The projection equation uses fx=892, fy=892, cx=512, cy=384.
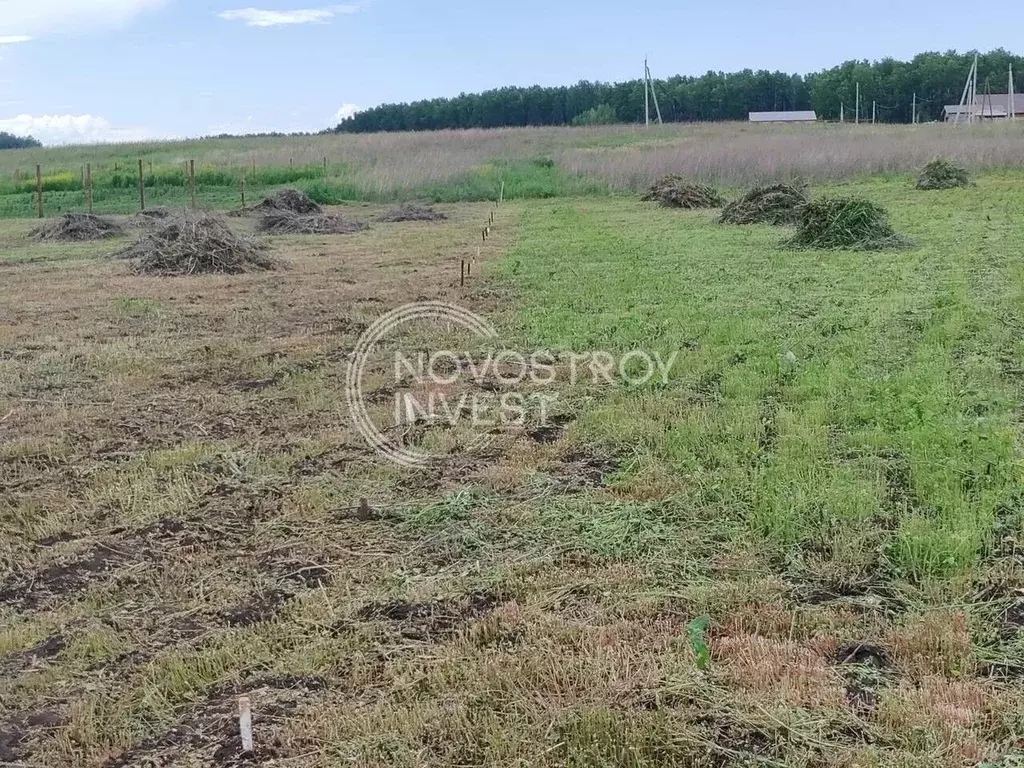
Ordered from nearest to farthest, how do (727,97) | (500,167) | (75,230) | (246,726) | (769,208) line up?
(246,726) → (769,208) → (75,230) → (500,167) → (727,97)

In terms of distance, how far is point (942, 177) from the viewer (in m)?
19.1

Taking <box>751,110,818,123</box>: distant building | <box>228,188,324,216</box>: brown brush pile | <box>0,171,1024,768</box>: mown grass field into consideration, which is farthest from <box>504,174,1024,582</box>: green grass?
<box>751,110,818,123</box>: distant building

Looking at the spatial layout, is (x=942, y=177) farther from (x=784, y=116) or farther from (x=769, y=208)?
(x=784, y=116)

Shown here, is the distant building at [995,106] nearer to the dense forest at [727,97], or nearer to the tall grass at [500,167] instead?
the dense forest at [727,97]

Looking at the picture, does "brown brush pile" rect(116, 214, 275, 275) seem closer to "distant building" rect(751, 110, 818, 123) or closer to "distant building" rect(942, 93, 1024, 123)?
"distant building" rect(942, 93, 1024, 123)

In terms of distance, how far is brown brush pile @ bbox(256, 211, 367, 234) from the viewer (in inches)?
637

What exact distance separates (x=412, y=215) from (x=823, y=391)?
14225 millimetres

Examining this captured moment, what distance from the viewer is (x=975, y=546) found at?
3176 mm

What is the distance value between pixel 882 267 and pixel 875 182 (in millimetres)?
13905

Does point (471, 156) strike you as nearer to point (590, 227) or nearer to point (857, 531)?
point (590, 227)

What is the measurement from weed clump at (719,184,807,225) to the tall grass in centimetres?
790

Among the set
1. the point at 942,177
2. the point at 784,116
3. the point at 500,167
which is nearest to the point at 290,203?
the point at 500,167

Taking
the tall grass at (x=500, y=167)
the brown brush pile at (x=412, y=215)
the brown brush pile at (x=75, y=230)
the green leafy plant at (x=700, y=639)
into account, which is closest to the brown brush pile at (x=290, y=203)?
the brown brush pile at (x=412, y=215)

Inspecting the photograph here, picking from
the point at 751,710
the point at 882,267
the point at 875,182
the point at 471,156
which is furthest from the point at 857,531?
the point at 471,156
